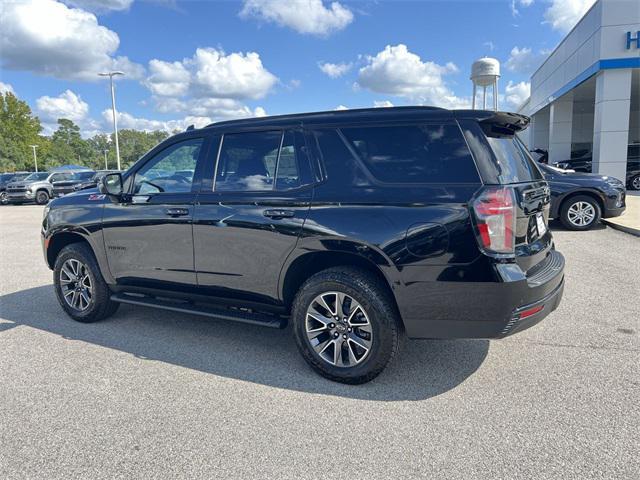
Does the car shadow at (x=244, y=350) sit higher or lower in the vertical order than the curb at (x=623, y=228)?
lower

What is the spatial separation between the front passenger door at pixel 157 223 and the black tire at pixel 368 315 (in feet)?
3.89

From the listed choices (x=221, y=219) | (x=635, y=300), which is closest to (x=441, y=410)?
(x=221, y=219)

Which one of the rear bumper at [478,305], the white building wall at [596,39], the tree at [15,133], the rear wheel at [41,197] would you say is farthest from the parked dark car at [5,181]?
the tree at [15,133]

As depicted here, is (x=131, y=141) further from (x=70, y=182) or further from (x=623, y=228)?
(x=623, y=228)

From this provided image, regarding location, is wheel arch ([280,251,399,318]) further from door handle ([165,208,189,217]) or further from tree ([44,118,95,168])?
tree ([44,118,95,168])

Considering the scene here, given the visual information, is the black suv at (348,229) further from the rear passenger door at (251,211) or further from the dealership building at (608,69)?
the dealership building at (608,69)

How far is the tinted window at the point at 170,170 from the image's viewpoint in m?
4.16

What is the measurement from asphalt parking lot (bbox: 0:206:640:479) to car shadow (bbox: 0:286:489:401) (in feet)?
0.06

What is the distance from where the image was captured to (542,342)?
13.4 ft

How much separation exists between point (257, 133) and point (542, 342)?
3053mm

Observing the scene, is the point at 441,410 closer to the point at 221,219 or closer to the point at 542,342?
the point at 542,342

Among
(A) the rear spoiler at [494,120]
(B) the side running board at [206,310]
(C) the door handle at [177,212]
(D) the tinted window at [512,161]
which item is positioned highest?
(A) the rear spoiler at [494,120]

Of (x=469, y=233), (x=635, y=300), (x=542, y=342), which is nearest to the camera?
(x=469, y=233)

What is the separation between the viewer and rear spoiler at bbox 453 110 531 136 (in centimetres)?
314
